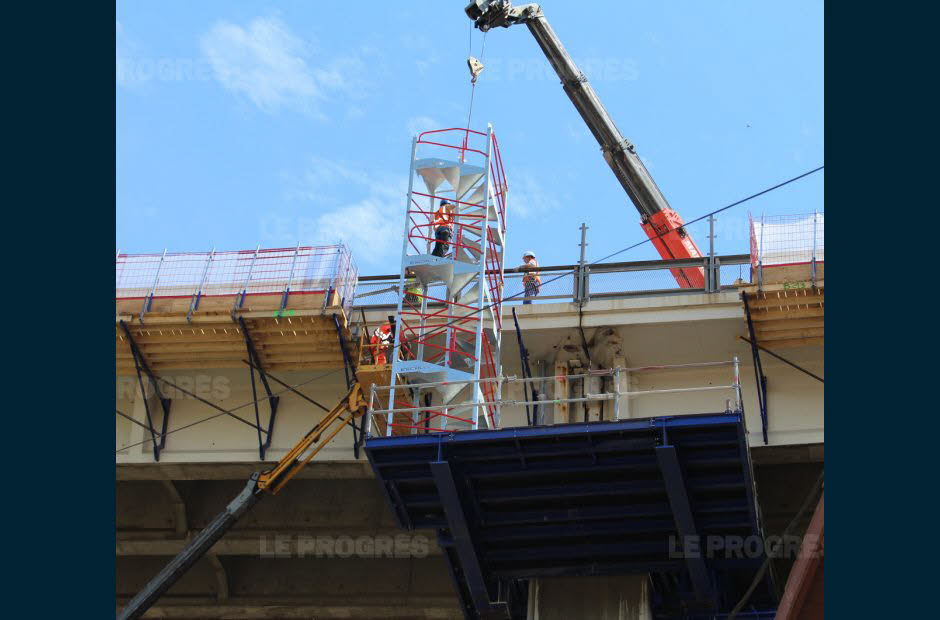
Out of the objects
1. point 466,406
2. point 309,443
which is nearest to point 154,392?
point 309,443

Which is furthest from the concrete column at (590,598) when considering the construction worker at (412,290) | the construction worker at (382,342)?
the construction worker at (412,290)

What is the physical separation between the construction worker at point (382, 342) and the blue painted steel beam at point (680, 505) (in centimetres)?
625

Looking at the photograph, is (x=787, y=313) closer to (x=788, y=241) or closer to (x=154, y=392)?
(x=788, y=241)

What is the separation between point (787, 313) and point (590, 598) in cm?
638

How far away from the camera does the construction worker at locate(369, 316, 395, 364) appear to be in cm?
2594

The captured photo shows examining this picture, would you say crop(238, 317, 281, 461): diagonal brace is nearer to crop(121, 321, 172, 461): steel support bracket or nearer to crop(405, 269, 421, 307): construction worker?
crop(121, 321, 172, 461): steel support bracket

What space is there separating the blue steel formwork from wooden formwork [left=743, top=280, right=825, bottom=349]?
3.82 m

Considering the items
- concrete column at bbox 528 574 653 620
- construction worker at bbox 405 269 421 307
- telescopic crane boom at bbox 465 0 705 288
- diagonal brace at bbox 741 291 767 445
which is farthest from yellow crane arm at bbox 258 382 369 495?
telescopic crane boom at bbox 465 0 705 288

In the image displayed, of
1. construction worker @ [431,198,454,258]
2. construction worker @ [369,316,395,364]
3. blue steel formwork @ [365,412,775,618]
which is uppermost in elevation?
construction worker @ [431,198,454,258]

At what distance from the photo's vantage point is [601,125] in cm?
3428

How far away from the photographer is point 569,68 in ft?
113

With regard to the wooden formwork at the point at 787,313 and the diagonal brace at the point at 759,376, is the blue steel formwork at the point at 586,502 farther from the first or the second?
the wooden formwork at the point at 787,313

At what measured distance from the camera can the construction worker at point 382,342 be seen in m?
25.9

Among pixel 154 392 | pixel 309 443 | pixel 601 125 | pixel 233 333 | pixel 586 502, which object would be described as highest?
pixel 601 125
